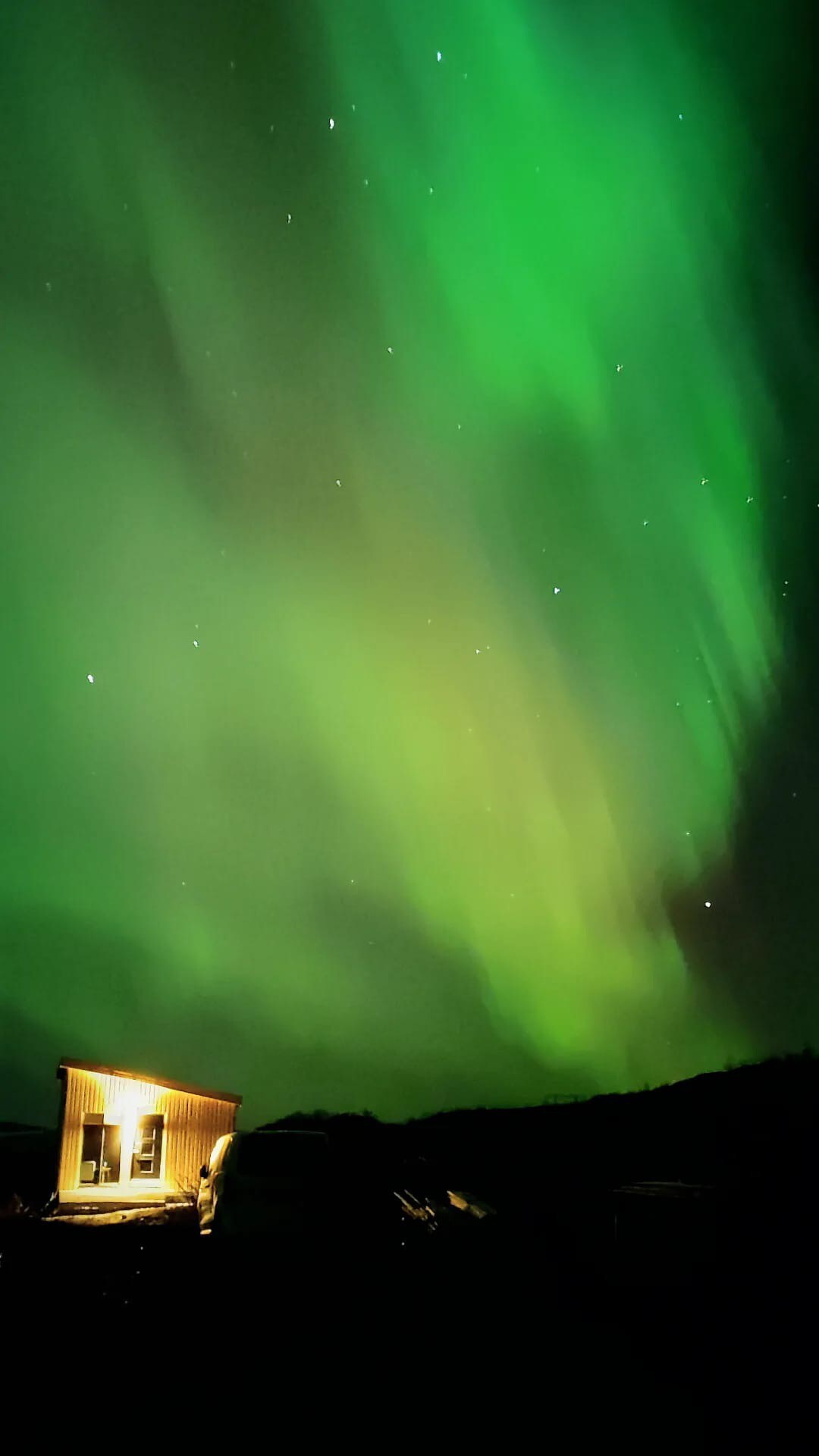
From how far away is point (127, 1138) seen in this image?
75.5 feet

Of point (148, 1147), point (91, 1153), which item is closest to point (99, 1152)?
point (91, 1153)

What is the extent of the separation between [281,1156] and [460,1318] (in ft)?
11.3

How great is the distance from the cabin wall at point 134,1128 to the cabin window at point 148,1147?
0.32 feet

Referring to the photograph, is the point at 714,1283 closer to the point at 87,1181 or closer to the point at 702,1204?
the point at 702,1204

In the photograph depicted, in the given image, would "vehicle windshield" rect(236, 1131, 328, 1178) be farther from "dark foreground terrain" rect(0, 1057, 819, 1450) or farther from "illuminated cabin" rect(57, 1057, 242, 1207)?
"illuminated cabin" rect(57, 1057, 242, 1207)

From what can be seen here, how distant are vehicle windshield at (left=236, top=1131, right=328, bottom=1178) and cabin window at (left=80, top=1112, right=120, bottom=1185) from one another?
11513 mm

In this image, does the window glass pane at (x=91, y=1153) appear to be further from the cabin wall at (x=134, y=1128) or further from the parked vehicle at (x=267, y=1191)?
the parked vehicle at (x=267, y=1191)

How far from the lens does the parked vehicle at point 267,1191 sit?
11.9 meters

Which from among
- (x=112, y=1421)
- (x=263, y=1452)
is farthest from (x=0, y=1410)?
(x=263, y=1452)

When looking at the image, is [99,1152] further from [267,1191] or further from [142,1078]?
[267,1191]

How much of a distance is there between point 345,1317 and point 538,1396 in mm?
2901

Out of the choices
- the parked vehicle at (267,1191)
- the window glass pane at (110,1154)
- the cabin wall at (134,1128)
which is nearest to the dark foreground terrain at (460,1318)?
the parked vehicle at (267,1191)

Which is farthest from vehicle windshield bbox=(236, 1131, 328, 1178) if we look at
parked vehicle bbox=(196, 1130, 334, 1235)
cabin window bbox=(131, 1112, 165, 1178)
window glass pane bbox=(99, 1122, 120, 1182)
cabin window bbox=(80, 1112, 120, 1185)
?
cabin window bbox=(131, 1112, 165, 1178)

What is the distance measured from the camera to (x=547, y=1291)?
11.2m
